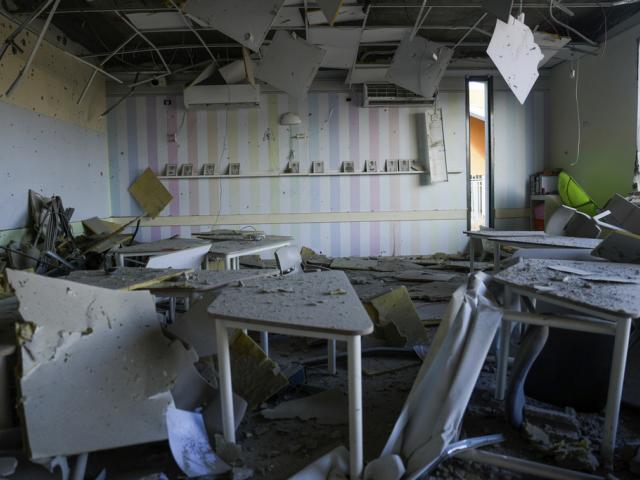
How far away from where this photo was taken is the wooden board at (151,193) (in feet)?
22.5

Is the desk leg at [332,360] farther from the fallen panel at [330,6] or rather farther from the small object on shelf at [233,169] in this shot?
the small object on shelf at [233,169]

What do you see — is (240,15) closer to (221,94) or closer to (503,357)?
(503,357)

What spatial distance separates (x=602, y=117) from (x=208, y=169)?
18.1 feet

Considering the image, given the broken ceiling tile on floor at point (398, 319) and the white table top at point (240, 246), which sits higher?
the white table top at point (240, 246)

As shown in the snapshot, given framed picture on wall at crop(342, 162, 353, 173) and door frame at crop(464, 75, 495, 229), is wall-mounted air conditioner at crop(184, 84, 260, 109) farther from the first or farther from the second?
door frame at crop(464, 75, 495, 229)

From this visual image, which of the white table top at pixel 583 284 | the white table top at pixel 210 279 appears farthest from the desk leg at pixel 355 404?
the white table top at pixel 210 279

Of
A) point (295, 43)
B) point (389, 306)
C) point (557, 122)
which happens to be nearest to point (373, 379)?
point (389, 306)

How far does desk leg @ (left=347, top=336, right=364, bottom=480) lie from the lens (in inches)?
57.6

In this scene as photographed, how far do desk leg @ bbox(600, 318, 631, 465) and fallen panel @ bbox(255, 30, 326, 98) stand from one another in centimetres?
390

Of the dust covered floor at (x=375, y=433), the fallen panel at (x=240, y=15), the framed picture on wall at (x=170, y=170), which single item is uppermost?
the fallen panel at (x=240, y=15)

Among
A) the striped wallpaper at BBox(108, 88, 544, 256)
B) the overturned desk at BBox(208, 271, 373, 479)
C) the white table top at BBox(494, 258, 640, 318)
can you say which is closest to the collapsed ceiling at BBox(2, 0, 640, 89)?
the striped wallpaper at BBox(108, 88, 544, 256)

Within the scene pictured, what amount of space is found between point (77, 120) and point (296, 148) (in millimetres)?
3041

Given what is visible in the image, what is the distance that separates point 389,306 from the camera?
325 centimetres

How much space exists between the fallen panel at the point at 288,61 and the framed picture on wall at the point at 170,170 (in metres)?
2.73
